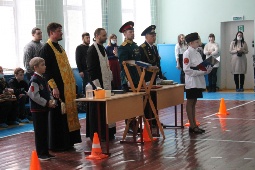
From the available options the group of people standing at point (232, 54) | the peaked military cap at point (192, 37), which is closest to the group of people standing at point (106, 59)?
the peaked military cap at point (192, 37)

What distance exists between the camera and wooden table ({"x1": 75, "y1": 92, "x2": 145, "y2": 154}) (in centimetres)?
704

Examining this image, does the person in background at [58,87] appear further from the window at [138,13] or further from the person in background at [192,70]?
the window at [138,13]

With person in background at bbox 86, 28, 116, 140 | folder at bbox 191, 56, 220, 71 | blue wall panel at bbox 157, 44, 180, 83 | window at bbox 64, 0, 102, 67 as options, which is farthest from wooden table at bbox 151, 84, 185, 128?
blue wall panel at bbox 157, 44, 180, 83

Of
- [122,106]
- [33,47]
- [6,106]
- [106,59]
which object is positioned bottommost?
[6,106]

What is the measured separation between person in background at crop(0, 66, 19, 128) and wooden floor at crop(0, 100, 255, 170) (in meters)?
1.15

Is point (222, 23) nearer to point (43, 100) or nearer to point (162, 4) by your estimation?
point (162, 4)

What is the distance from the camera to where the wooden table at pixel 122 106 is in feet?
23.1

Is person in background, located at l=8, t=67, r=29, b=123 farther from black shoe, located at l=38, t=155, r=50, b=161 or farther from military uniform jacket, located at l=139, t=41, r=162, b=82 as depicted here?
black shoe, located at l=38, t=155, r=50, b=161

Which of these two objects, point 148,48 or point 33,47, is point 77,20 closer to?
point 33,47

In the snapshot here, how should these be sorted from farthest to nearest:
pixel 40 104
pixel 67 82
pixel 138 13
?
1. pixel 138 13
2. pixel 67 82
3. pixel 40 104

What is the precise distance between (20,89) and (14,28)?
285cm

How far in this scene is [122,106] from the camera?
24.2 ft

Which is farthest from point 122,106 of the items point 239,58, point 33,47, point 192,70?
point 239,58

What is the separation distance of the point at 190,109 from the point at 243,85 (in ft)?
30.3
